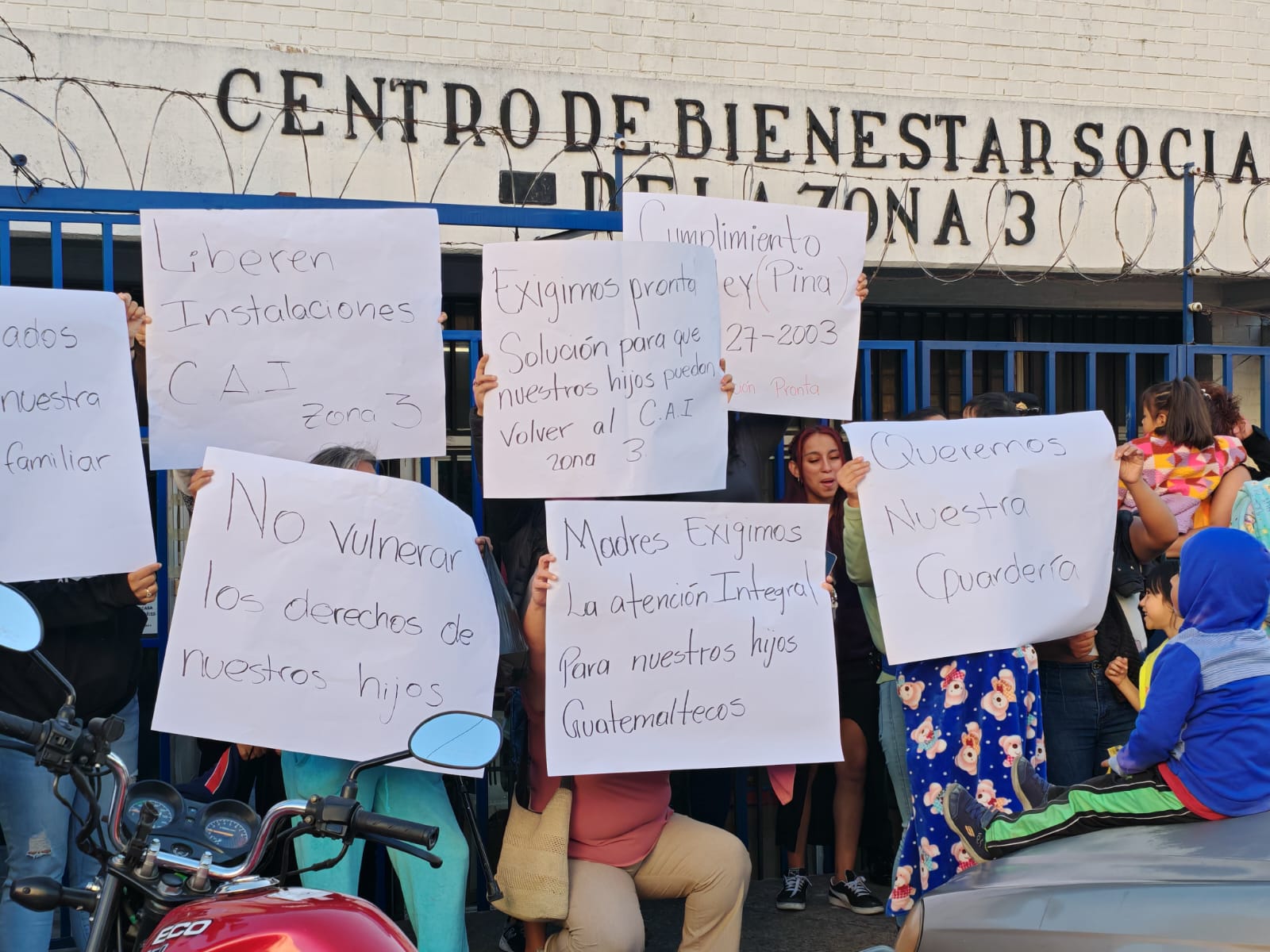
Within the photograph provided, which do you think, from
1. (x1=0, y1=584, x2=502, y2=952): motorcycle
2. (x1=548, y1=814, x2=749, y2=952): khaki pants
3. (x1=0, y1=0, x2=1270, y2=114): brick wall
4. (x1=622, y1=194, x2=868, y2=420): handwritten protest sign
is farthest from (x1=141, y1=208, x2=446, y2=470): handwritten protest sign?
(x1=0, y1=0, x2=1270, y2=114): brick wall

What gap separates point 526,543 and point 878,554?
1.13 metres

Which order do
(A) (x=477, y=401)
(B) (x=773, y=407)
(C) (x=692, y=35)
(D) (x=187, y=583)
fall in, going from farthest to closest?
(C) (x=692, y=35) < (B) (x=773, y=407) < (A) (x=477, y=401) < (D) (x=187, y=583)

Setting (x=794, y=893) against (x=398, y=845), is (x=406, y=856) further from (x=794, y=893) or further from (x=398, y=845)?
(x=794, y=893)

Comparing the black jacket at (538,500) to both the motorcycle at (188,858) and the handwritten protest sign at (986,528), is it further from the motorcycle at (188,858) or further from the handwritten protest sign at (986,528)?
the motorcycle at (188,858)

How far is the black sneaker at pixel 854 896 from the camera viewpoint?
511cm

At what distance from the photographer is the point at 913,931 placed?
3.24 metres

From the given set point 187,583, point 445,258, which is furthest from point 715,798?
point 445,258

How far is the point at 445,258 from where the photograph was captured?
8000mm

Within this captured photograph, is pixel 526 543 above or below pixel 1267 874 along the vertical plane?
above

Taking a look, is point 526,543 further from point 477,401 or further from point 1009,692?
point 1009,692

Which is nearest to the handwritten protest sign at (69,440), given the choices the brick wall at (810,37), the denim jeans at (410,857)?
the denim jeans at (410,857)

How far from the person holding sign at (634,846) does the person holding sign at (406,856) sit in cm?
40

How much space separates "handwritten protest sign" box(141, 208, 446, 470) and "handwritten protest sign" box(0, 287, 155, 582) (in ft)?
0.47

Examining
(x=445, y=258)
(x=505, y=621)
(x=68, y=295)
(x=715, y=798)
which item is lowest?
(x=715, y=798)
